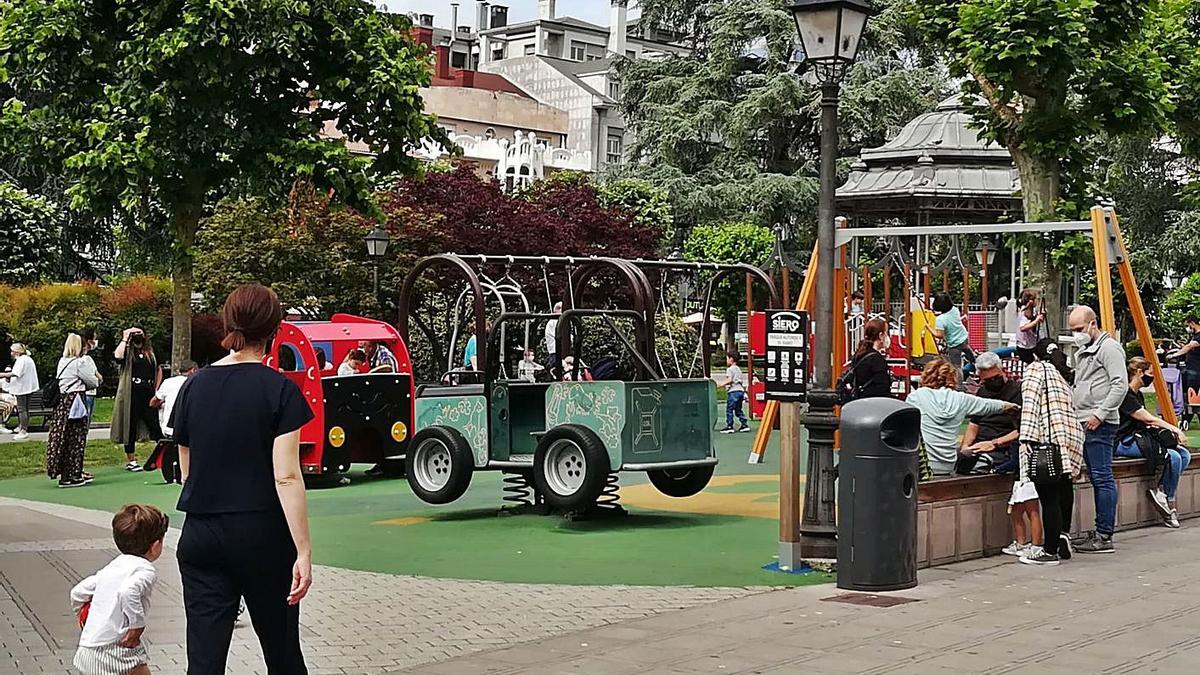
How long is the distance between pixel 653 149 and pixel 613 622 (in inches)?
1987

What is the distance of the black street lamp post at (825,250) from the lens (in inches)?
447

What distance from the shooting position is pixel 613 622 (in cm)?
963

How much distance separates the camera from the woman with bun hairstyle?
573 cm

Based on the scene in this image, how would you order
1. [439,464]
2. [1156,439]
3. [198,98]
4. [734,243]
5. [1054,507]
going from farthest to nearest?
[734,243] → [198,98] → [439,464] → [1156,439] → [1054,507]

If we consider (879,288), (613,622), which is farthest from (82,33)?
(879,288)

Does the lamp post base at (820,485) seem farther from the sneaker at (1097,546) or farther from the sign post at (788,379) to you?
the sneaker at (1097,546)

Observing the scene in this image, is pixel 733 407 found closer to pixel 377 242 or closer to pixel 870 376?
pixel 377 242

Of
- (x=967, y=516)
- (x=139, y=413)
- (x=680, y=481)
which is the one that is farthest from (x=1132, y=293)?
(x=139, y=413)

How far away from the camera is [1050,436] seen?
12023 mm

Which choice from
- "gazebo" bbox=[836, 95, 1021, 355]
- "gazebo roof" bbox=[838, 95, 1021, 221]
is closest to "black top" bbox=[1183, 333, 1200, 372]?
"gazebo" bbox=[836, 95, 1021, 355]

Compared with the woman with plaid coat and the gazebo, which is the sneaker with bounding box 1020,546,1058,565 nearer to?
the woman with plaid coat

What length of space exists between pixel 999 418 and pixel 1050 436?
1.08 m

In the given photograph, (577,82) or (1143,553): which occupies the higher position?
(577,82)

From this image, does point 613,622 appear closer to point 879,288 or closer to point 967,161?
point 967,161
